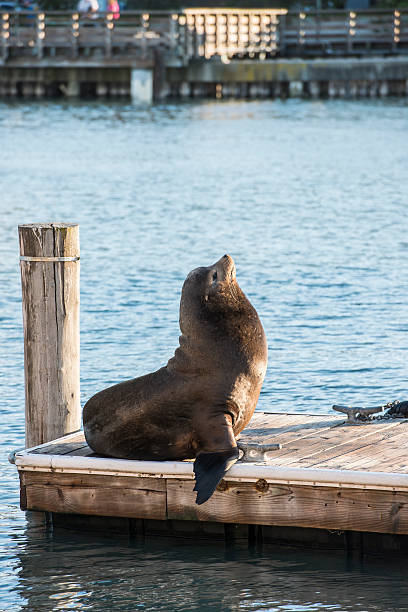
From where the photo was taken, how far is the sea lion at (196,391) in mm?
8039

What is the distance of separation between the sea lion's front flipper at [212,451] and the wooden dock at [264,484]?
10cm

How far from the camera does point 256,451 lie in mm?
7809

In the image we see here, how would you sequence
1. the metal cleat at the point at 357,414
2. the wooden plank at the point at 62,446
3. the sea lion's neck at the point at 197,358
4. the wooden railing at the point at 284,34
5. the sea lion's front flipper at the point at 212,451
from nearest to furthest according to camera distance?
the sea lion's front flipper at the point at 212,451 < the sea lion's neck at the point at 197,358 < the wooden plank at the point at 62,446 < the metal cleat at the point at 357,414 < the wooden railing at the point at 284,34

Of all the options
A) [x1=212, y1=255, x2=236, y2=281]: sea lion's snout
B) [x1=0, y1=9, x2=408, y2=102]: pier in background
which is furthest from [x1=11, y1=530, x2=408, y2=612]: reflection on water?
[x1=0, y1=9, x2=408, y2=102]: pier in background

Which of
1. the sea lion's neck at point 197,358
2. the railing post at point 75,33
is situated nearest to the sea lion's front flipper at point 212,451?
the sea lion's neck at point 197,358

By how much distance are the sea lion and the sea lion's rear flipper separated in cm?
14

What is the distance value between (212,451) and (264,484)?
408 millimetres

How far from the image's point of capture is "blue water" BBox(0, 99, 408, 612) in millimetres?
7742

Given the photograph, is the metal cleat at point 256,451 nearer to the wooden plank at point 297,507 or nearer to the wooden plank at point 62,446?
the wooden plank at point 297,507

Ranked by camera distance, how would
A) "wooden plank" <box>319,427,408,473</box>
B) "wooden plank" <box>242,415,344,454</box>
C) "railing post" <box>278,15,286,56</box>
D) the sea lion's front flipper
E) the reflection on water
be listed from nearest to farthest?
the reflection on water, the sea lion's front flipper, "wooden plank" <box>319,427,408,473</box>, "wooden plank" <box>242,415,344,454</box>, "railing post" <box>278,15,286,56</box>

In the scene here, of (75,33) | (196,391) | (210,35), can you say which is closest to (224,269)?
(196,391)

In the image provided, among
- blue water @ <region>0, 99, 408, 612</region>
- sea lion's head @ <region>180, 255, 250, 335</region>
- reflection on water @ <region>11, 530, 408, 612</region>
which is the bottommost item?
reflection on water @ <region>11, 530, 408, 612</region>

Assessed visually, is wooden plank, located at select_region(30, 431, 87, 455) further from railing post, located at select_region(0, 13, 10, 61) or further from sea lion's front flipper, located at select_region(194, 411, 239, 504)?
railing post, located at select_region(0, 13, 10, 61)

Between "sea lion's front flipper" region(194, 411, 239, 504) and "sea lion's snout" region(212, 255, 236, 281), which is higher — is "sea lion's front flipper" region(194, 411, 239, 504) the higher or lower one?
the lower one
